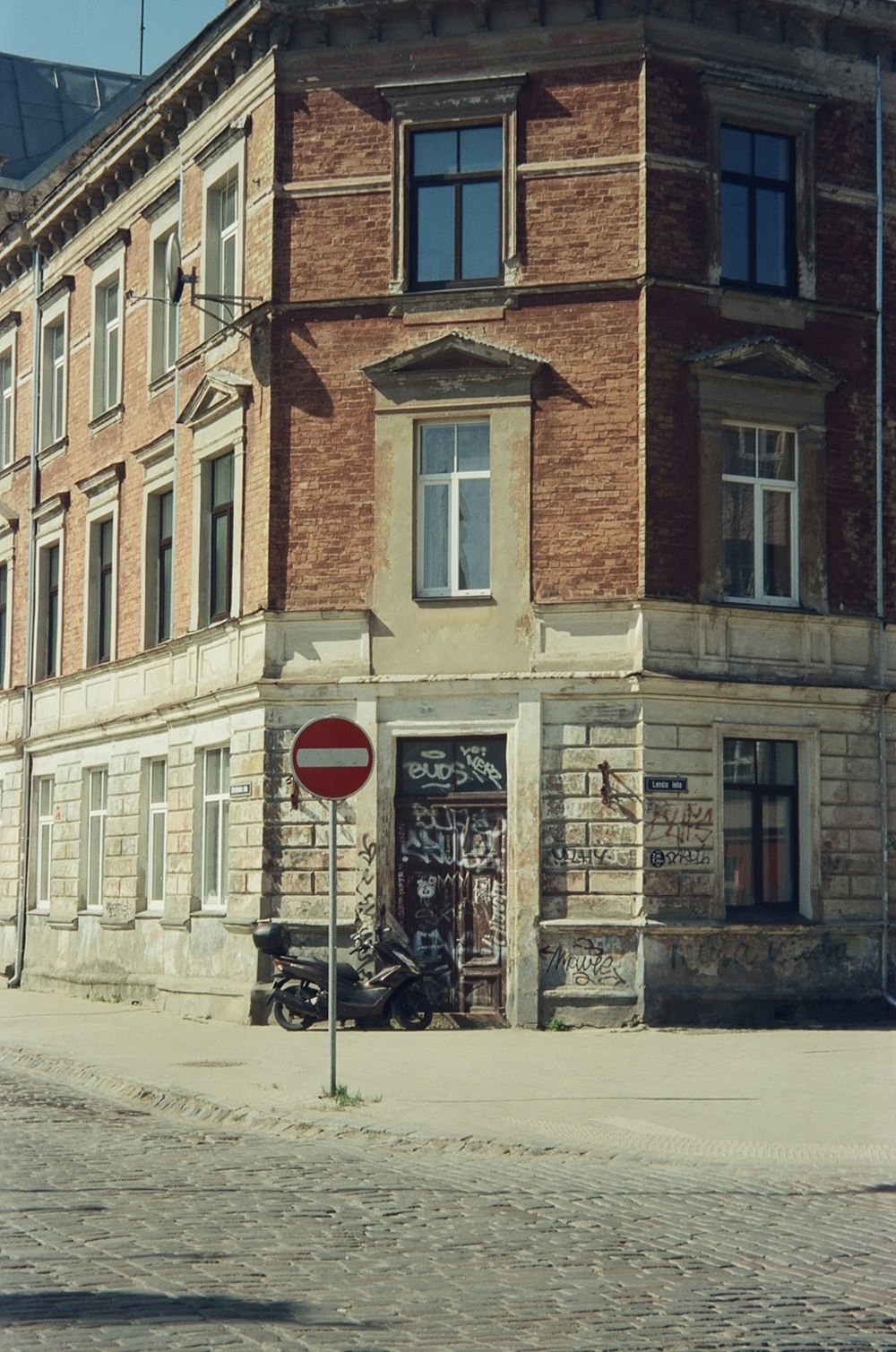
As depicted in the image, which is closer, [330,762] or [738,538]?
[330,762]

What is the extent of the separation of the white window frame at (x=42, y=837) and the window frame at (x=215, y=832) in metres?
6.55

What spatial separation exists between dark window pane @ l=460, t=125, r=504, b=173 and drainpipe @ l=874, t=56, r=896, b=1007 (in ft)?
15.0

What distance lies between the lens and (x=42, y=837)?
1171 inches

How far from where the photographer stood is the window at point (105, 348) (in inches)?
1097

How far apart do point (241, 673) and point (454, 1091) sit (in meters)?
8.49

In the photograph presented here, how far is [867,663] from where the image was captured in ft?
70.0

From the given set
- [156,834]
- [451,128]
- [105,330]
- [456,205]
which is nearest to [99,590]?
[105,330]

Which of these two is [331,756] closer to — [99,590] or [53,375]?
[99,590]

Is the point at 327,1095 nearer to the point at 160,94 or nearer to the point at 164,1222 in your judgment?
A: the point at 164,1222

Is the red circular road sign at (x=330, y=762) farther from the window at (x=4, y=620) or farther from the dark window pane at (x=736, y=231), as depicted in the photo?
the window at (x=4, y=620)

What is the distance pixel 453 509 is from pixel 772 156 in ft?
18.4

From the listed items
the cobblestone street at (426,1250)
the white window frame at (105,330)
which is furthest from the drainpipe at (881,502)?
the white window frame at (105,330)

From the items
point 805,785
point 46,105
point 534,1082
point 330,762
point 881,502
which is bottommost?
point 534,1082

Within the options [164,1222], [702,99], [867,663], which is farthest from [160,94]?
[164,1222]
